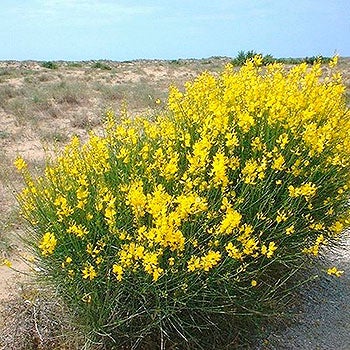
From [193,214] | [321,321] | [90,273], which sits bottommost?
[321,321]

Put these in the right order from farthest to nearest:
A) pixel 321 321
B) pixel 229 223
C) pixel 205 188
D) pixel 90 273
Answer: pixel 321 321
pixel 205 188
pixel 90 273
pixel 229 223

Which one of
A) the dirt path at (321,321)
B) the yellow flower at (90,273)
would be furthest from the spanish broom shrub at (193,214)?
the dirt path at (321,321)

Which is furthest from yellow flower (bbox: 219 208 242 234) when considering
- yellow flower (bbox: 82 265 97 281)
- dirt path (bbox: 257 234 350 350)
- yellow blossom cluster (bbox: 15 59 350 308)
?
dirt path (bbox: 257 234 350 350)

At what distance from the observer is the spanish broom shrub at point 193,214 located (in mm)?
3170

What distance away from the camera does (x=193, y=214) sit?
319 cm

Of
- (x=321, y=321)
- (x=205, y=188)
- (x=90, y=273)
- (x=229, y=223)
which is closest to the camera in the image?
(x=229, y=223)

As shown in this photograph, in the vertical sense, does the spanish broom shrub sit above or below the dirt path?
above

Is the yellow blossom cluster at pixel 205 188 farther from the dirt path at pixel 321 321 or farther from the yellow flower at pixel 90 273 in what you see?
the dirt path at pixel 321 321

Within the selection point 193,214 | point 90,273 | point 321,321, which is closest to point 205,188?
point 193,214

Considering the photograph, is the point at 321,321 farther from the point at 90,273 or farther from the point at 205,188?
the point at 90,273

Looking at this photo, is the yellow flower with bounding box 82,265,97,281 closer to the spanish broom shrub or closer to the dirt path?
the spanish broom shrub

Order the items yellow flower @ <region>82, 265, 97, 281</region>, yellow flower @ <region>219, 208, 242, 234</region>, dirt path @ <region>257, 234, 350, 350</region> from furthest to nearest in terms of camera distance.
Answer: dirt path @ <region>257, 234, 350, 350</region> → yellow flower @ <region>82, 265, 97, 281</region> → yellow flower @ <region>219, 208, 242, 234</region>

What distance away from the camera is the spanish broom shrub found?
317 centimetres

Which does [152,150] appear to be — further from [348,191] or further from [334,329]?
[334,329]
